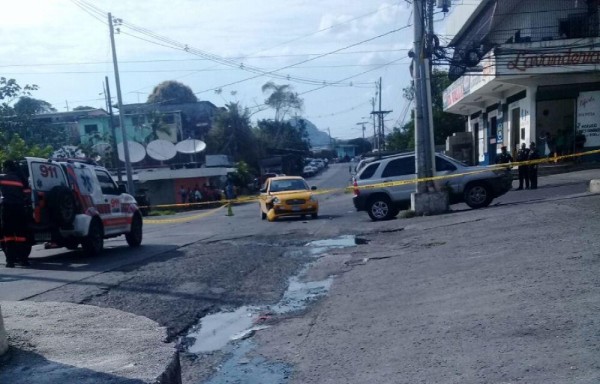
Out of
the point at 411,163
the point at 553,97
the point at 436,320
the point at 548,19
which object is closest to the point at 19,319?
the point at 436,320

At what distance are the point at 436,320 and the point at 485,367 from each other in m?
1.43

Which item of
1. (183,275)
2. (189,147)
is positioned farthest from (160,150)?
(183,275)

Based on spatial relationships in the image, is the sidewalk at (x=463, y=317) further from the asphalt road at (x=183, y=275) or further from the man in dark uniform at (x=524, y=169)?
the man in dark uniform at (x=524, y=169)

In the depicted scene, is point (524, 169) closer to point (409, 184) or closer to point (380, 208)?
point (409, 184)

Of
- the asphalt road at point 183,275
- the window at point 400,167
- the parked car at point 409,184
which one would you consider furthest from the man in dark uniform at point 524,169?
the asphalt road at point 183,275

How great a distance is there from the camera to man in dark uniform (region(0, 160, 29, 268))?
11.9 m

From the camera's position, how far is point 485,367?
4820mm

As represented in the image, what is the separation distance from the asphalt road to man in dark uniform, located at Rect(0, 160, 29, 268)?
26.0 inches

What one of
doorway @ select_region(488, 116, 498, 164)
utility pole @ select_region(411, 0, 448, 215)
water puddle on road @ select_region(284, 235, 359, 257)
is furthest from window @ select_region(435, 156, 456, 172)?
doorway @ select_region(488, 116, 498, 164)

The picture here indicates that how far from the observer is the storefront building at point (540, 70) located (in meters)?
24.6

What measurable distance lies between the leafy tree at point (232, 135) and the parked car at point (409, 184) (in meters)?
46.8

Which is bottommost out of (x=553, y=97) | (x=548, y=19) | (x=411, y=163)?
(x=411, y=163)

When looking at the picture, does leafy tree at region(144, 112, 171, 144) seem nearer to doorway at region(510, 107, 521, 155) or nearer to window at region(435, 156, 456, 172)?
doorway at region(510, 107, 521, 155)

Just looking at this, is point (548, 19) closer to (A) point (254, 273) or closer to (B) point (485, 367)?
(A) point (254, 273)
